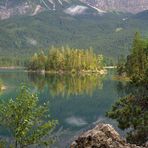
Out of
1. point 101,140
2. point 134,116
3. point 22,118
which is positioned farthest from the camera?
point 134,116

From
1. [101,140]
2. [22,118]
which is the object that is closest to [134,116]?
[22,118]

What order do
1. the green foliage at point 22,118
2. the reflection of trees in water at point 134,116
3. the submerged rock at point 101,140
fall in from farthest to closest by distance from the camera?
1. the reflection of trees in water at point 134,116
2. the green foliage at point 22,118
3. the submerged rock at point 101,140

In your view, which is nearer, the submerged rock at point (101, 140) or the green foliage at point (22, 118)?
the submerged rock at point (101, 140)

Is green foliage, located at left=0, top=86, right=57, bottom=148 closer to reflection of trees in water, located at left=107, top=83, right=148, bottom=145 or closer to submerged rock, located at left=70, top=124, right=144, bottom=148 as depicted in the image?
submerged rock, located at left=70, top=124, right=144, bottom=148

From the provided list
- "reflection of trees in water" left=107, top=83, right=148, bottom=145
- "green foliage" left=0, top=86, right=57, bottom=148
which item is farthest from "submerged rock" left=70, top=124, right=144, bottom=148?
"reflection of trees in water" left=107, top=83, right=148, bottom=145

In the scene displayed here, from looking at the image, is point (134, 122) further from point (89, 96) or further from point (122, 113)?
point (89, 96)

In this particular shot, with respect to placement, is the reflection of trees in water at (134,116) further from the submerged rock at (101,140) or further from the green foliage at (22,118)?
the submerged rock at (101,140)

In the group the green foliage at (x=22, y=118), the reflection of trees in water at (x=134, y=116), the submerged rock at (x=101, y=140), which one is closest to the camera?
the submerged rock at (x=101, y=140)

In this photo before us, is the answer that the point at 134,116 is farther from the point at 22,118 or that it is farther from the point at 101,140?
the point at 101,140

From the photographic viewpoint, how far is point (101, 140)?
1087 inches

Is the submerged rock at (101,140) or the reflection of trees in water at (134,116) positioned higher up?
the submerged rock at (101,140)

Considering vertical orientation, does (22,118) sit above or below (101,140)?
below

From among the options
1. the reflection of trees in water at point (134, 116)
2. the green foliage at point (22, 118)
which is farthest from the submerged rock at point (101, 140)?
the reflection of trees in water at point (134, 116)

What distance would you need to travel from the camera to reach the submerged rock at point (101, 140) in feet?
89.9
